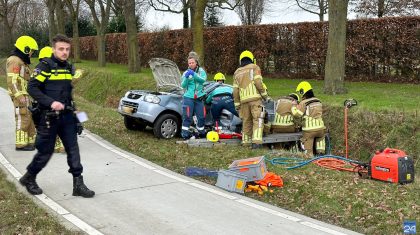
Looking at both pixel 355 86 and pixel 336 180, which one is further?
pixel 355 86

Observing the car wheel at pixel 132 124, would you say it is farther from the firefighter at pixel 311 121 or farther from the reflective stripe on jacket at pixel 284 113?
the firefighter at pixel 311 121

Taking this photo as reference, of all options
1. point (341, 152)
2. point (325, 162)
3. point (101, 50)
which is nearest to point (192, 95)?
point (325, 162)

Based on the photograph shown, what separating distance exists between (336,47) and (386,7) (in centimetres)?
2109

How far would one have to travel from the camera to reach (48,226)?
553 cm

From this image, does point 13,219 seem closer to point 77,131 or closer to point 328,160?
point 77,131

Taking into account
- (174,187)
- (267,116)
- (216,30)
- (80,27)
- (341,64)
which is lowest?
(174,187)

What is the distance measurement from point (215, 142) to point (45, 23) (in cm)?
6345

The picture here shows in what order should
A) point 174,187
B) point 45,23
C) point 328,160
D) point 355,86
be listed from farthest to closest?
point 45,23 < point 355,86 < point 328,160 < point 174,187

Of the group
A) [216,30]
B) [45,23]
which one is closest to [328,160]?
[216,30]

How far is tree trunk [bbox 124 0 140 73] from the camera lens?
22.9 metres

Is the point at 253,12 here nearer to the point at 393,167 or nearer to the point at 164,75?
the point at 164,75

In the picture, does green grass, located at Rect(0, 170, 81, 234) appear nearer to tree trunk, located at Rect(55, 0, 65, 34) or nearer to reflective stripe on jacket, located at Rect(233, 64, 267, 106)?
reflective stripe on jacket, located at Rect(233, 64, 267, 106)

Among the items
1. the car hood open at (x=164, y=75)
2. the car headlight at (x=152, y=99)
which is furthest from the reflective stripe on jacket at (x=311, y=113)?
the car headlight at (x=152, y=99)

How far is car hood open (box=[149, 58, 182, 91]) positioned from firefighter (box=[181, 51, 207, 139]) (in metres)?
1.09
